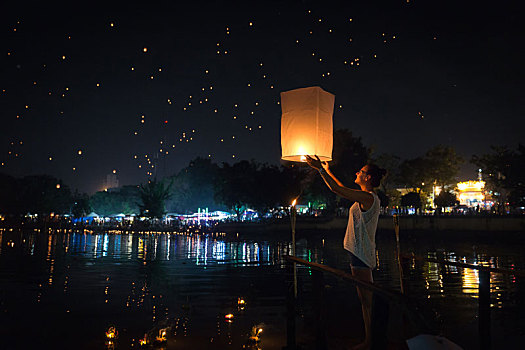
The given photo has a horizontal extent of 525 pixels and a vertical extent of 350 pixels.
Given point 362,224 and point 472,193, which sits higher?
point 472,193

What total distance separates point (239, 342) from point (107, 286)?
6.72 metres

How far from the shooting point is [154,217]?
76.8m

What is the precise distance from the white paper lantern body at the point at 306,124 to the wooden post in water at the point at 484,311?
220 cm

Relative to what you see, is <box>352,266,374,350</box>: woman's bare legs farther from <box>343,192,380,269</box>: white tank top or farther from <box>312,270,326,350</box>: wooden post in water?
<box>312,270,326,350</box>: wooden post in water

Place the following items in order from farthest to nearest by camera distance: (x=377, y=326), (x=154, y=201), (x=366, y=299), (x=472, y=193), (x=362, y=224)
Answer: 1. (x=472, y=193)
2. (x=154, y=201)
3. (x=366, y=299)
4. (x=362, y=224)
5. (x=377, y=326)

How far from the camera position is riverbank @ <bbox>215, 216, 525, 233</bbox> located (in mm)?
41281

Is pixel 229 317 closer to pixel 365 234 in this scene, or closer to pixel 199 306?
pixel 199 306

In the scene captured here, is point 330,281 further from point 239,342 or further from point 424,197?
point 424,197

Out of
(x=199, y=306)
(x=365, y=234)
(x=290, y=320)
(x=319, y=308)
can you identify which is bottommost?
(x=199, y=306)

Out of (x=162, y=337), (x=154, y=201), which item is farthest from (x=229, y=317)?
(x=154, y=201)

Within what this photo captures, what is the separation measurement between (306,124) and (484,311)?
2.95m

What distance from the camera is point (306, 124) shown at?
5.20 meters

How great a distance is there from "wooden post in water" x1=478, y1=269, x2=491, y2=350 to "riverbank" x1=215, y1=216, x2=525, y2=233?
39.7 meters

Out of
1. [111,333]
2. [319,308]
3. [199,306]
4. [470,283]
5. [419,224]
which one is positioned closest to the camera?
[319,308]
